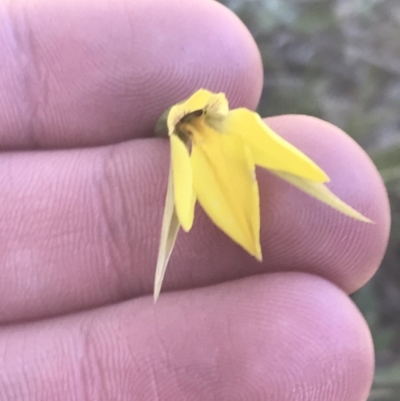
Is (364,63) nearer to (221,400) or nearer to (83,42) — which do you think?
(83,42)

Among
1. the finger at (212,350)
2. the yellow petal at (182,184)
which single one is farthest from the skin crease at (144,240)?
the yellow petal at (182,184)

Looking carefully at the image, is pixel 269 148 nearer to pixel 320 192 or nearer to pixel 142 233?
pixel 320 192

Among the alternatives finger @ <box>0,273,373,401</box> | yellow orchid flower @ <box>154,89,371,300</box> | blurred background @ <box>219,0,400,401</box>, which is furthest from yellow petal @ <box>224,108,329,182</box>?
blurred background @ <box>219,0,400,401</box>

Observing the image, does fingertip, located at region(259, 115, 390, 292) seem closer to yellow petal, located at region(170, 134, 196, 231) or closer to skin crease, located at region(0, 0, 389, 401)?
skin crease, located at region(0, 0, 389, 401)

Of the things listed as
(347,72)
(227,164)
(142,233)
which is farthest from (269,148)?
(347,72)

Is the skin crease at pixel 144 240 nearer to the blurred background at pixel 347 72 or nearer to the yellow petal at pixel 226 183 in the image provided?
the yellow petal at pixel 226 183

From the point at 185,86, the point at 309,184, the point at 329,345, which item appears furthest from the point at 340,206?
the point at 185,86
